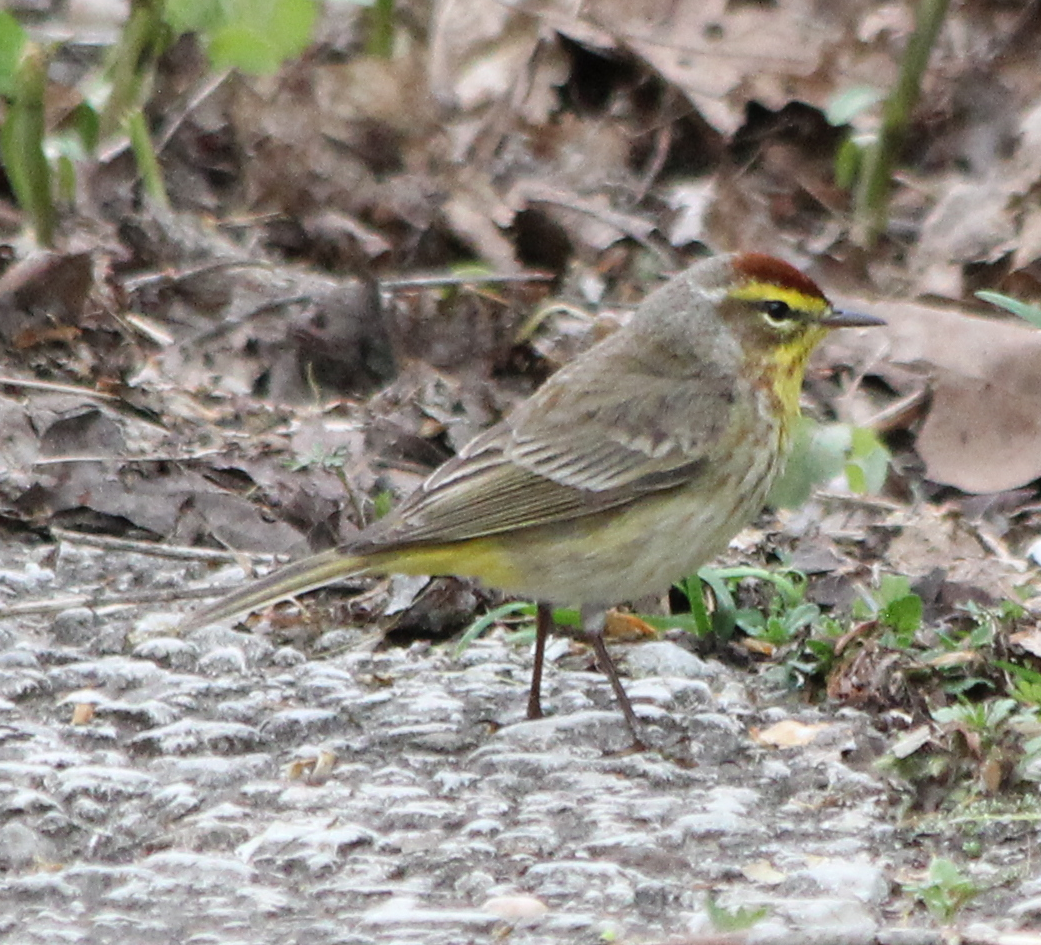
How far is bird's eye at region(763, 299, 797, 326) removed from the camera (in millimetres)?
5598

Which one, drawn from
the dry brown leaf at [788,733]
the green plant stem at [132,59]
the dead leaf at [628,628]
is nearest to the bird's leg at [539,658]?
the dead leaf at [628,628]

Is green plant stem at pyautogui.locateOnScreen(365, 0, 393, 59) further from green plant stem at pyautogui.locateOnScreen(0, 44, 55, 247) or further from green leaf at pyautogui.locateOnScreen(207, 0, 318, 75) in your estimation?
green plant stem at pyautogui.locateOnScreen(0, 44, 55, 247)

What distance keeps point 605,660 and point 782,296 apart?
144 cm

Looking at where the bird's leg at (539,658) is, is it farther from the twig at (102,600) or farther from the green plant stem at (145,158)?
the green plant stem at (145,158)

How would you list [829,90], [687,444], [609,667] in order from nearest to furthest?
[609,667] → [687,444] → [829,90]

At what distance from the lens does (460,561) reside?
16.2ft

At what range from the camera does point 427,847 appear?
3742mm

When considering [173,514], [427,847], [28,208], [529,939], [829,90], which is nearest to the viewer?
[529,939]

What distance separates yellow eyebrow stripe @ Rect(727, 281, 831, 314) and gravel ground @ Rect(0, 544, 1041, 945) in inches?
46.7

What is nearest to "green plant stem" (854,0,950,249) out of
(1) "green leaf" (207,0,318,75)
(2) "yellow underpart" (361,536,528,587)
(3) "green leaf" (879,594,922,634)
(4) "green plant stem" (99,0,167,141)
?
(3) "green leaf" (879,594,922,634)

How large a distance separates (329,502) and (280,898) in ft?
8.55

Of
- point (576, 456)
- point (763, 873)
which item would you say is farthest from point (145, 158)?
point (763, 873)

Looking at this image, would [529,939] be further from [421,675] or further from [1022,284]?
[1022,284]

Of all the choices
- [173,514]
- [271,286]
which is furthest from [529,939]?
[271,286]
